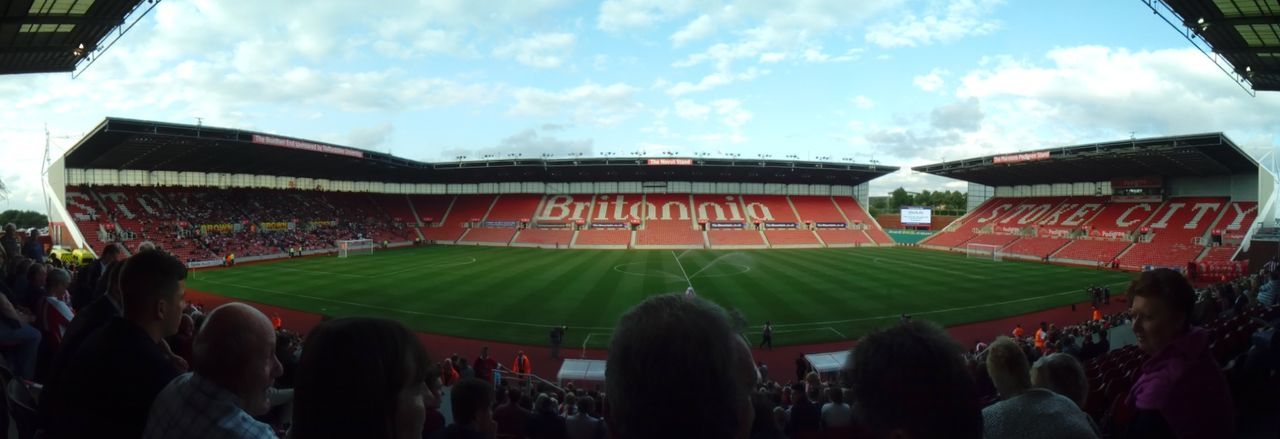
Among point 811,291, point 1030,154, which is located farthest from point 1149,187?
point 811,291

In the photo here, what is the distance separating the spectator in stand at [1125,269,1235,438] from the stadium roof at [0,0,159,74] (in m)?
22.9

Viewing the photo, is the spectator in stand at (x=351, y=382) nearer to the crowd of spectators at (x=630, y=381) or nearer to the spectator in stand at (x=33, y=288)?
the crowd of spectators at (x=630, y=381)

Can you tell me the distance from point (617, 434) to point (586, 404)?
5.79m

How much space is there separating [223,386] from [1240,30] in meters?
25.5

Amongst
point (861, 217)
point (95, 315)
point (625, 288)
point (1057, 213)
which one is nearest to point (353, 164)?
point (625, 288)

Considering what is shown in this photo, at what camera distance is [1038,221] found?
56.7 meters

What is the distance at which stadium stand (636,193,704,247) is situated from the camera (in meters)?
60.6

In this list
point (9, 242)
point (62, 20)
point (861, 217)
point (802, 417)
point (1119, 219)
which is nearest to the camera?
point (802, 417)

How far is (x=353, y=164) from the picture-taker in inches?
2282

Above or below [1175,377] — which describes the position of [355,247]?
below

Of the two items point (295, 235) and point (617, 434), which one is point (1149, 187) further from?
point (295, 235)

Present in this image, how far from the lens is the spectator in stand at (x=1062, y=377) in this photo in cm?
332

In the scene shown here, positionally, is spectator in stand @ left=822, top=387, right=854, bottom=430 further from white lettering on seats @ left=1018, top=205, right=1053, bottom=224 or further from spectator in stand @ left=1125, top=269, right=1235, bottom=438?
white lettering on seats @ left=1018, top=205, right=1053, bottom=224

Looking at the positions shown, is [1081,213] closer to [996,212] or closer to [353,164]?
[996,212]
